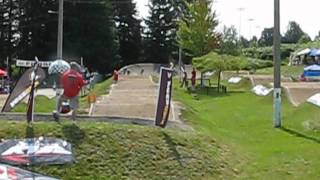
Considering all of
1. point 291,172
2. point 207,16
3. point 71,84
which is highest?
point 207,16

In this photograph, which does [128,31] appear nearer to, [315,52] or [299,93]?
[315,52]

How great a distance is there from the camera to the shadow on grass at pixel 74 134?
42.6 ft

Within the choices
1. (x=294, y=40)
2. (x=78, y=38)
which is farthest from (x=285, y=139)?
(x=294, y=40)

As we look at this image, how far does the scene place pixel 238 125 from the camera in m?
23.0

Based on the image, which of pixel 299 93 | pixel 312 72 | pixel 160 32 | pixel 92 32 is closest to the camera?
pixel 299 93

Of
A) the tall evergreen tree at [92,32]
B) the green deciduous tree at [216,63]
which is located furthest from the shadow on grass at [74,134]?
the tall evergreen tree at [92,32]

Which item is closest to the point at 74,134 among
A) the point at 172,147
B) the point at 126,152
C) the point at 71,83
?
the point at 126,152

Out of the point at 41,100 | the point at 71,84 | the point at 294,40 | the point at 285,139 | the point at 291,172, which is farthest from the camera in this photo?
the point at 294,40

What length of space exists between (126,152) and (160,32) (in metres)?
90.1

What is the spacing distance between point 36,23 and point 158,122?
7327 cm

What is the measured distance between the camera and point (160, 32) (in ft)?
336

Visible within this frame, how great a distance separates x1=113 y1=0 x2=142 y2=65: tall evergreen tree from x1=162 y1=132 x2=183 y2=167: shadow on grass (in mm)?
86619

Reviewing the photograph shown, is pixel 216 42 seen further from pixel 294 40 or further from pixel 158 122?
pixel 294 40

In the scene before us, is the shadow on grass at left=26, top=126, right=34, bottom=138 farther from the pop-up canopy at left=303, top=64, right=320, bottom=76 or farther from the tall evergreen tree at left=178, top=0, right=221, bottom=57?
the pop-up canopy at left=303, top=64, right=320, bottom=76
